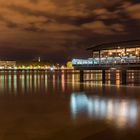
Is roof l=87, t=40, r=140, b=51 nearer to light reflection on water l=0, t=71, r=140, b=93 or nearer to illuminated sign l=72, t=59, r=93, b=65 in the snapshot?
illuminated sign l=72, t=59, r=93, b=65

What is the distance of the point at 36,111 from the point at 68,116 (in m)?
3.36

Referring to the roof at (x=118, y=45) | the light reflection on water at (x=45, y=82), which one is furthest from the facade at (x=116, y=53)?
the light reflection on water at (x=45, y=82)

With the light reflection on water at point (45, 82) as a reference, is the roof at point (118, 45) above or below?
above

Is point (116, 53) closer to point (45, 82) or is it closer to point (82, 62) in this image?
point (82, 62)

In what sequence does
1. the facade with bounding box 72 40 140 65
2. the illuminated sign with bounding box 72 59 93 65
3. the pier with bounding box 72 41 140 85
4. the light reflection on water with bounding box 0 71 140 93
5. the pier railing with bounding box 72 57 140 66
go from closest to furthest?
1. the pier railing with bounding box 72 57 140 66
2. the pier with bounding box 72 41 140 85
3. the facade with bounding box 72 40 140 65
4. the light reflection on water with bounding box 0 71 140 93
5. the illuminated sign with bounding box 72 59 93 65

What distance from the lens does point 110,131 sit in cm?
1573

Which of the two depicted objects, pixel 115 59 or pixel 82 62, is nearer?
pixel 115 59

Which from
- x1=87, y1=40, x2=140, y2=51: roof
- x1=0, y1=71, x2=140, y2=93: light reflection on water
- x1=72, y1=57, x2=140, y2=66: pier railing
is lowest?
x1=0, y1=71, x2=140, y2=93: light reflection on water

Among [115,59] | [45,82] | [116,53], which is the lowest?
[45,82]

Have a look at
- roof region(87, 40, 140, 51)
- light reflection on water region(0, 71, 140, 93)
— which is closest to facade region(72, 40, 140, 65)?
roof region(87, 40, 140, 51)

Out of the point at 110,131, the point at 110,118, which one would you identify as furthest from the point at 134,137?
the point at 110,118

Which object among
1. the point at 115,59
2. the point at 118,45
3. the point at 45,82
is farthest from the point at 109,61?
the point at 45,82

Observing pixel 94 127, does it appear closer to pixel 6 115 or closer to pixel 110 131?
pixel 110 131

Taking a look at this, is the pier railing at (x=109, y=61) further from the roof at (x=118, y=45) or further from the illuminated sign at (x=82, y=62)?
the roof at (x=118, y=45)
